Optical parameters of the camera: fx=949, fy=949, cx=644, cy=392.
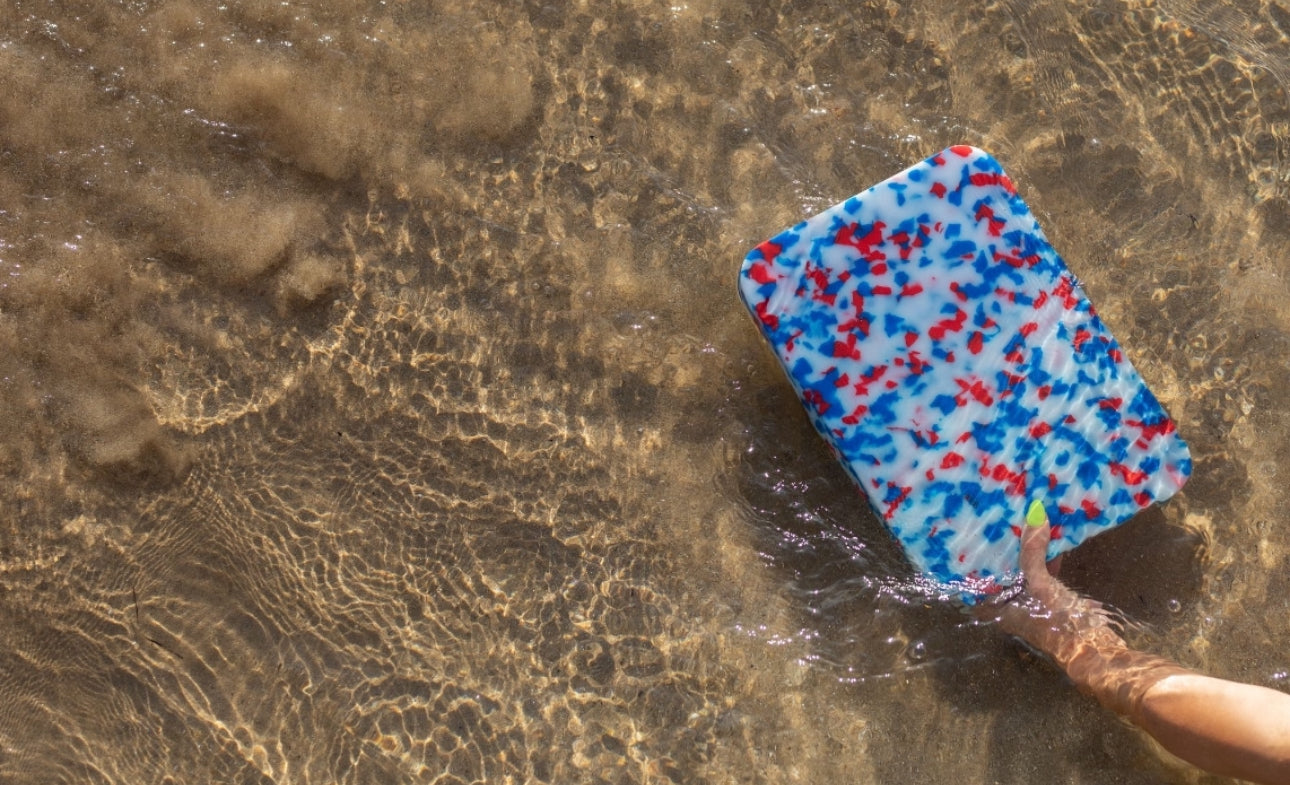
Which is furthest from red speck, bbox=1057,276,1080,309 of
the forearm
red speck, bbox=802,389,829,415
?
the forearm

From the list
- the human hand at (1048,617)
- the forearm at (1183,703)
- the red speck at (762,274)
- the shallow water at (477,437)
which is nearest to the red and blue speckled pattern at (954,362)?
the red speck at (762,274)

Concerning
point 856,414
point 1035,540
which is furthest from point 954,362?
point 1035,540

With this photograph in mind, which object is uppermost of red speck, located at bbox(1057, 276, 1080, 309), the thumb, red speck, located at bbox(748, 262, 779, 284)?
red speck, located at bbox(1057, 276, 1080, 309)

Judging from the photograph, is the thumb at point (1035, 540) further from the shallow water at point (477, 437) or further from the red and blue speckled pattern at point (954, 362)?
the shallow water at point (477, 437)

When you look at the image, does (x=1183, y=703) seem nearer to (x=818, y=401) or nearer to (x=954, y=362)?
(x=954, y=362)

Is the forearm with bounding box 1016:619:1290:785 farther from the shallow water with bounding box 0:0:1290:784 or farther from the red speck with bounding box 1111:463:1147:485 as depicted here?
the red speck with bounding box 1111:463:1147:485
